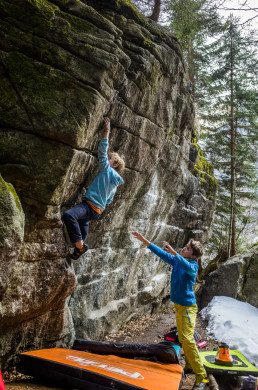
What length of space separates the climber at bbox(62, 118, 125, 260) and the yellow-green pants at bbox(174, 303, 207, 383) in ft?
7.80

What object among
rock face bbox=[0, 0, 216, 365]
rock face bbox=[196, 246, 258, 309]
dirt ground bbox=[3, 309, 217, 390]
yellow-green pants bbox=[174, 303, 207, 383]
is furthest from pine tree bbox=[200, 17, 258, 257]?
yellow-green pants bbox=[174, 303, 207, 383]

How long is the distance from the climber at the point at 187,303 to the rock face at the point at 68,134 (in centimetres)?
198

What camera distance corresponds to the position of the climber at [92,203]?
5.45 meters

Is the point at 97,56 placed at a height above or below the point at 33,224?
above

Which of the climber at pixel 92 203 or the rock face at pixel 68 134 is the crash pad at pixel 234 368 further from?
the climber at pixel 92 203

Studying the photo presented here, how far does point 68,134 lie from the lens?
5.00 m

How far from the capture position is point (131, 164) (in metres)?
7.90

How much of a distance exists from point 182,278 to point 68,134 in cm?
368

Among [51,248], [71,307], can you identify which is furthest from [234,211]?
[51,248]

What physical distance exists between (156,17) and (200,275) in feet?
49.6

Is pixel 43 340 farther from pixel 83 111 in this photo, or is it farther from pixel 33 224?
pixel 83 111

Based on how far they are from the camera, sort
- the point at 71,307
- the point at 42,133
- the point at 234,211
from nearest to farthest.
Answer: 1. the point at 42,133
2. the point at 71,307
3. the point at 234,211

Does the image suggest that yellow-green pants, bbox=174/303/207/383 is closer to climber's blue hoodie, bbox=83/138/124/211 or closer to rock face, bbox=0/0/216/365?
rock face, bbox=0/0/216/365

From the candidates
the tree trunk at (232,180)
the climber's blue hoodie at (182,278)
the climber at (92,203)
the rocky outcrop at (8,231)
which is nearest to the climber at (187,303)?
the climber's blue hoodie at (182,278)
